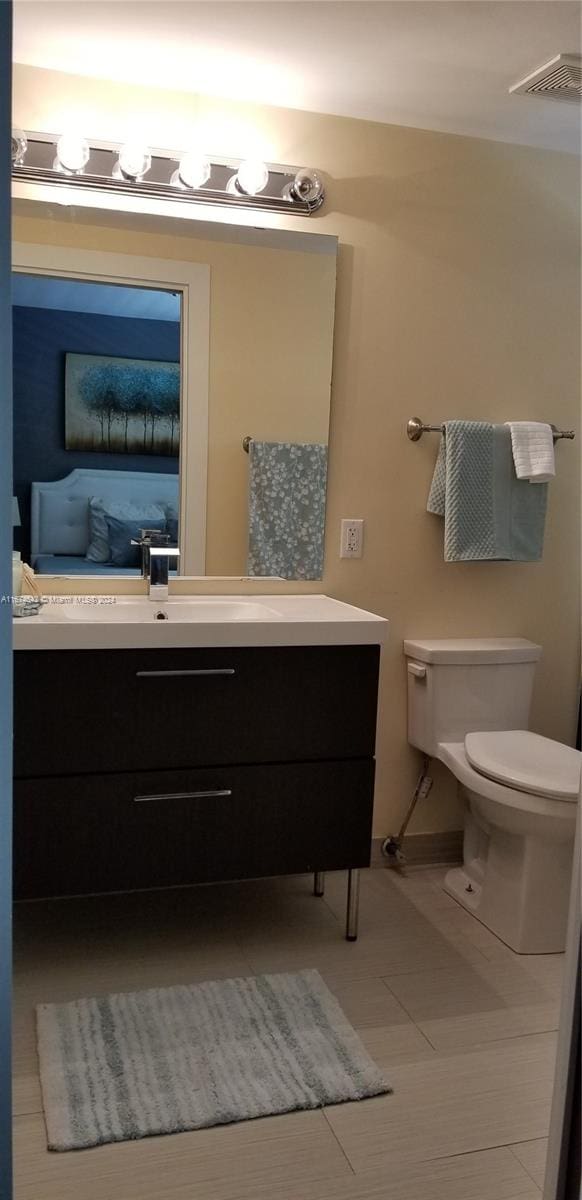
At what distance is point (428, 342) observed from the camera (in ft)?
9.03

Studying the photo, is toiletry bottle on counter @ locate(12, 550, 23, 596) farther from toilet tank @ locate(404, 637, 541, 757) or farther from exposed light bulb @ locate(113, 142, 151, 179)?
toilet tank @ locate(404, 637, 541, 757)

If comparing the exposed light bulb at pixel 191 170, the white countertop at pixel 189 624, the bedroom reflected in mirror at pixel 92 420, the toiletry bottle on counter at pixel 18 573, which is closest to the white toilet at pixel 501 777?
the white countertop at pixel 189 624

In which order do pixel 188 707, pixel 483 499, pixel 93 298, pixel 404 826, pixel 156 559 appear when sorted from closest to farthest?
pixel 188 707, pixel 93 298, pixel 156 559, pixel 483 499, pixel 404 826

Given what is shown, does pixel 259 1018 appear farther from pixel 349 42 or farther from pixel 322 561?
pixel 349 42

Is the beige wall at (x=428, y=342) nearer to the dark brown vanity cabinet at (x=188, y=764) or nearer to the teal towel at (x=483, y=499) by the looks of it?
the teal towel at (x=483, y=499)

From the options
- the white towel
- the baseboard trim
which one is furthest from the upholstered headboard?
the baseboard trim

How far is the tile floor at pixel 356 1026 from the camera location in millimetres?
1596

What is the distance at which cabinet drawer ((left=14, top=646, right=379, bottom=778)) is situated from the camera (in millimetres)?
2053

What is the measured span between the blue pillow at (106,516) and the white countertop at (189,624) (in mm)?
123

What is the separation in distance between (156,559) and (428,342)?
1.04 metres

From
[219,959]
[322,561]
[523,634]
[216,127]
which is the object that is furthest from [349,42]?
[219,959]

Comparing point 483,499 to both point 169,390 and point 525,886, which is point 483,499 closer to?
point 169,390

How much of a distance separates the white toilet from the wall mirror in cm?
56

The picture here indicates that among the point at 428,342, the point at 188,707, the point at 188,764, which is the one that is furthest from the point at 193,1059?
the point at 428,342
